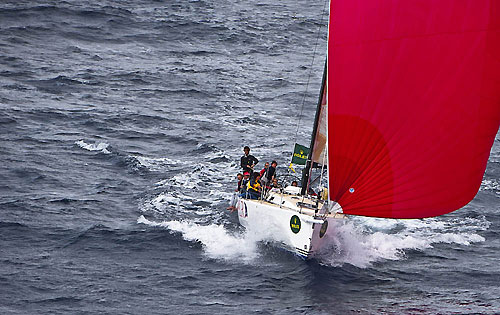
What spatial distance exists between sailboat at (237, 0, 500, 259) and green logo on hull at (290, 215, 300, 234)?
253cm

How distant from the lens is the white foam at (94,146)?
3266 centimetres

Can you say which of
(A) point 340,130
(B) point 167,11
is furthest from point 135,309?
(B) point 167,11

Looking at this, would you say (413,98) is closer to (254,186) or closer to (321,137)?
(321,137)

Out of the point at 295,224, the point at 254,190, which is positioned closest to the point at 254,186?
the point at 254,190

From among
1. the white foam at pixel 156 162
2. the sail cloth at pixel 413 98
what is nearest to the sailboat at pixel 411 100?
the sail cloth at pixel 413 98

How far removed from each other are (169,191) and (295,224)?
7199 millimetres

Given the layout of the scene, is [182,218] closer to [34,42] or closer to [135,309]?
[135,309]

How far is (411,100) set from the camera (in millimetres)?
20359

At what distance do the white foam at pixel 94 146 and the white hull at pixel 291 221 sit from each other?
9137mm

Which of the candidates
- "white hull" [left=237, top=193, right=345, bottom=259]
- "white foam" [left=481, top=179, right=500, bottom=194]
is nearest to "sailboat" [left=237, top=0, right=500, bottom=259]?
"white hull" [left=237, top=193, right=345, bottom=259]

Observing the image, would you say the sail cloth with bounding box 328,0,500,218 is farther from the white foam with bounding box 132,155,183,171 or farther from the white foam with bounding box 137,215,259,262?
the white foam with bounding box 132,155,183,171

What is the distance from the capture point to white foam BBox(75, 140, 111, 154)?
107 ft

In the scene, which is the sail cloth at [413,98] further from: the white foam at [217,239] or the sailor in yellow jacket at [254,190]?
the sailor in yellow jacket at [254,190]

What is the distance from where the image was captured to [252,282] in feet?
72.6
